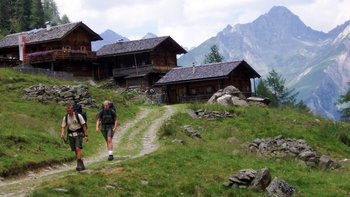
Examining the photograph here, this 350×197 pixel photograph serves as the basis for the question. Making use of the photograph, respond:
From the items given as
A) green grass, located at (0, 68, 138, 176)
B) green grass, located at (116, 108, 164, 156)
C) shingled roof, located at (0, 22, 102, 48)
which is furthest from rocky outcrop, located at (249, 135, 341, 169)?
shingled roof, located at (0, 22, 102, 48)

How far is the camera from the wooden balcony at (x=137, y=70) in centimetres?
7342

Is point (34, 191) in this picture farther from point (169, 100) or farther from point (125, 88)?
point (125, 88)

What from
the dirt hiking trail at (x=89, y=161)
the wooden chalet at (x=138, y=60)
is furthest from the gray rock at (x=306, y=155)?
the wooden chalet at (x=138, y=60)

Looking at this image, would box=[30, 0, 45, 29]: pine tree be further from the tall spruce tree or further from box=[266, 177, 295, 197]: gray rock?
box=[266, 177, 295, 197]: gray rock

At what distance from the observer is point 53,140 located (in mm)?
27141

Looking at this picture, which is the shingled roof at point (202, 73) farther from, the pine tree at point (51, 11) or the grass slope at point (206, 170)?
the pine tree at point (51, 11)

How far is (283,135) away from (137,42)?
148 feet

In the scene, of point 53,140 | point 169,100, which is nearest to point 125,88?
point 169,100

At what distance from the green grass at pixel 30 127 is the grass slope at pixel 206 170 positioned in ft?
13.2

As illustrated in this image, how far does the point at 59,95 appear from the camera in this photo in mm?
44125

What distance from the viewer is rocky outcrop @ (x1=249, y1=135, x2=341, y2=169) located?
2811 cm

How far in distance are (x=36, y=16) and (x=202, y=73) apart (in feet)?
172

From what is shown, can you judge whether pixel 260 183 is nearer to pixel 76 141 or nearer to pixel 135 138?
pixel 76 141

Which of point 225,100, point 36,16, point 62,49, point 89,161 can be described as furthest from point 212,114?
point 36,16
